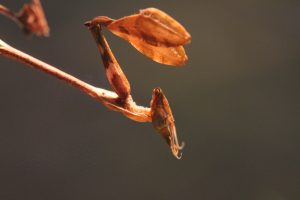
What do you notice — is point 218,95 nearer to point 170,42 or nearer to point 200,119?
point 200,119

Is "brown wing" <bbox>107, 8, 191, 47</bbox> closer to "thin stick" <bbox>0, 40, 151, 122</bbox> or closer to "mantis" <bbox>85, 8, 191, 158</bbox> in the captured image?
"mantis" <bbox>85, 8, 191, 158</bbox>

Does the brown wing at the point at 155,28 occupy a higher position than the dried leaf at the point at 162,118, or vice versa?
the brown wing at the point at 155,28

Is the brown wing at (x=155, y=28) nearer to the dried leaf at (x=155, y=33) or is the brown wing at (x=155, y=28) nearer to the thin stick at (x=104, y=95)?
the dried leaf at (x=155, y=33)

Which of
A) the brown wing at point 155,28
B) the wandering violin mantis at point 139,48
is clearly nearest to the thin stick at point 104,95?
the wandering violin mantis at point 139,48

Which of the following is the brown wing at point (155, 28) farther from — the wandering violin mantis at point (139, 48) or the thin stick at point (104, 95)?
the thin stick at point (104, 95)

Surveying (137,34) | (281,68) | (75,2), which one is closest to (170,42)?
(137,34)

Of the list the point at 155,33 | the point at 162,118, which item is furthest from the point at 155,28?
the point at 162,118

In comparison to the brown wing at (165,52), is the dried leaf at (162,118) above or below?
below
